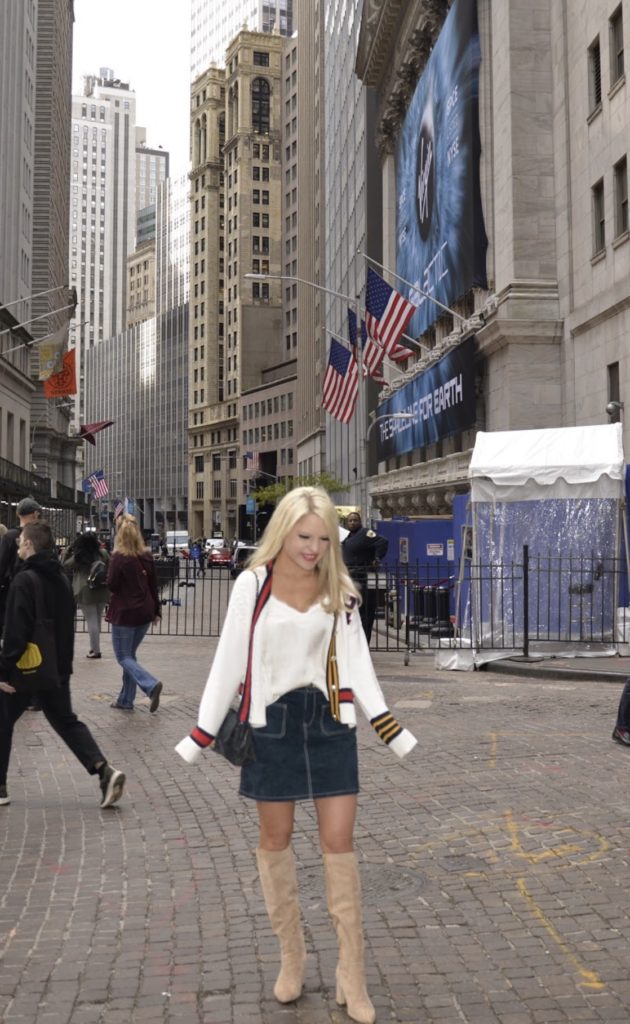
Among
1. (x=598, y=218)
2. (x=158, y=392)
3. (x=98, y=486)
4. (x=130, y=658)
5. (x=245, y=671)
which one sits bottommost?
(x=130, y=658)

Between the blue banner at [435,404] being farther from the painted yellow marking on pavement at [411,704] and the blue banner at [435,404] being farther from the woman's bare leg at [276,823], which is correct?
the woman's bare leg at [276,823]

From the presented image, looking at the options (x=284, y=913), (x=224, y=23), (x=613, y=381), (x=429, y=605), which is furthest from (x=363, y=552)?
(x=224, y=23)

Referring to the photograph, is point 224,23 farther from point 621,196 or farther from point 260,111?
point 621,196

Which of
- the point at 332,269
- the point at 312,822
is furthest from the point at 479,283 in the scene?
the point at 332,269

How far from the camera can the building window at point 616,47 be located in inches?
963

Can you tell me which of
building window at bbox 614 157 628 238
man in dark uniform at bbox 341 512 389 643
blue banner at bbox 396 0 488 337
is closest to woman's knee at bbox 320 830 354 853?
man in dark uniform at bbox 341 512 389 643

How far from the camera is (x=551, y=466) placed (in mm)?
15438

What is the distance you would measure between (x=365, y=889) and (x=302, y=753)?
1785 mm

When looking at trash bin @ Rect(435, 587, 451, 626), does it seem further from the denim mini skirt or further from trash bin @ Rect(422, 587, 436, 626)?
the denim mini skirt

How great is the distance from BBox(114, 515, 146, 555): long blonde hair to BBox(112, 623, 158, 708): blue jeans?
2.52ft

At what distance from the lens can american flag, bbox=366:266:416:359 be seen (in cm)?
2681

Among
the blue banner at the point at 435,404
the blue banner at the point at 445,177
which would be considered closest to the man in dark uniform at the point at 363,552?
the blue banner at the point at 435,404

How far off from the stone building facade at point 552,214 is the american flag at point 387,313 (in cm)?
274

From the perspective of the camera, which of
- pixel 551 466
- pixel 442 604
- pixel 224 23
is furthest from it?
pixel 224 23
